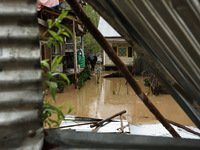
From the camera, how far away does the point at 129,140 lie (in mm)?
1015

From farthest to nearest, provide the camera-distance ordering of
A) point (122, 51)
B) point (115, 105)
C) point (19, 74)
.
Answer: point (122, 51) < point (115, 105) < point (19, 74)

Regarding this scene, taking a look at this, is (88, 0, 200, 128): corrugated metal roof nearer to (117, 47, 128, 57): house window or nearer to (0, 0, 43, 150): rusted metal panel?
(0, 0, 43, 150): rusted metal panel

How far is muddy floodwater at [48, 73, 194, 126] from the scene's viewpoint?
7.20m

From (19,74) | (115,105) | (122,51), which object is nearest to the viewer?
(19,74)

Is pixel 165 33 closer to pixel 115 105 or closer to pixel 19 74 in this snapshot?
pixel 19 74

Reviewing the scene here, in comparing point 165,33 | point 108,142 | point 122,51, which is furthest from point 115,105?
point 122,51

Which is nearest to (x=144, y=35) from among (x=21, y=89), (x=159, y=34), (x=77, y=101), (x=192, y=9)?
(x=159, y=34)

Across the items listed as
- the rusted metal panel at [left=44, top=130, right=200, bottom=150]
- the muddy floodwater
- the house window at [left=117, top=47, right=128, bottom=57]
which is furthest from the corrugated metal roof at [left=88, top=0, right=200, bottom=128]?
the house window at [left=117, top=47, right=128, bottom=57]

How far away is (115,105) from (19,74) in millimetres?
7920

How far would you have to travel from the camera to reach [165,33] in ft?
3.91

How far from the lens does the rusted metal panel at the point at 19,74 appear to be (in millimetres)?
815

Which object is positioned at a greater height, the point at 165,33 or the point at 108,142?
the point at 165,33

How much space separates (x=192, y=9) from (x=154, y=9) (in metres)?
0.21

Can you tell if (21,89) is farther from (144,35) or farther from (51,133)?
(144,35)
